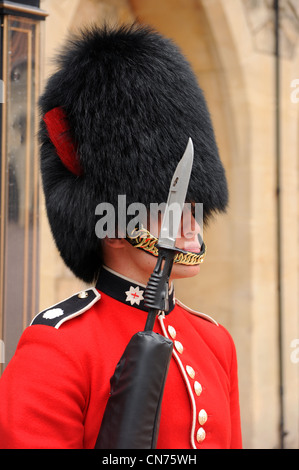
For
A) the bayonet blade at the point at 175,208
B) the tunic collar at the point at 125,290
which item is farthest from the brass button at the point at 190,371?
the bayonet blade at the point at 175,208

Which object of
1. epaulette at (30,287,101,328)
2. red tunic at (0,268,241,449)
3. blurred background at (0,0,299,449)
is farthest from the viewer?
blurred background at (0,0,299,449)

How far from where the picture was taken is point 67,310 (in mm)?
1155

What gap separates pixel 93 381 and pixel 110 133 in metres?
0.47

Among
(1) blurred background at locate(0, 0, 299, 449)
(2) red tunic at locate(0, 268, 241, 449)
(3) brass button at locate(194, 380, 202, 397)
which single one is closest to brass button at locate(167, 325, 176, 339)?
(2) red tunic at locate(0, 268, 241, 449)

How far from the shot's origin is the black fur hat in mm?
1207

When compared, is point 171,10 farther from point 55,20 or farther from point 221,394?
point 221,394

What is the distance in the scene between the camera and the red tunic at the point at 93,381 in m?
1.01

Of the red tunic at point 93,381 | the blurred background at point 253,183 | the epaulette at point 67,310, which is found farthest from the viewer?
the blurred background at point 253,183

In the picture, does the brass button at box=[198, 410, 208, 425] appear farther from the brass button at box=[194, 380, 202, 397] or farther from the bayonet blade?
the bayonet blade

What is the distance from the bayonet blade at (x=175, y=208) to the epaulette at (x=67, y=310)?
0.21m

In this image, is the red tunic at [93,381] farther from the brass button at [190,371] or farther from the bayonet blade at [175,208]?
the bayonet blade at [175,208]

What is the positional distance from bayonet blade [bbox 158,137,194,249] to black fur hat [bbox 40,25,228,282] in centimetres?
15

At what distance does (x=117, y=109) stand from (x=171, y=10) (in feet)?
6.91

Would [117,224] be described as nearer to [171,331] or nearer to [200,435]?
[171,331]
